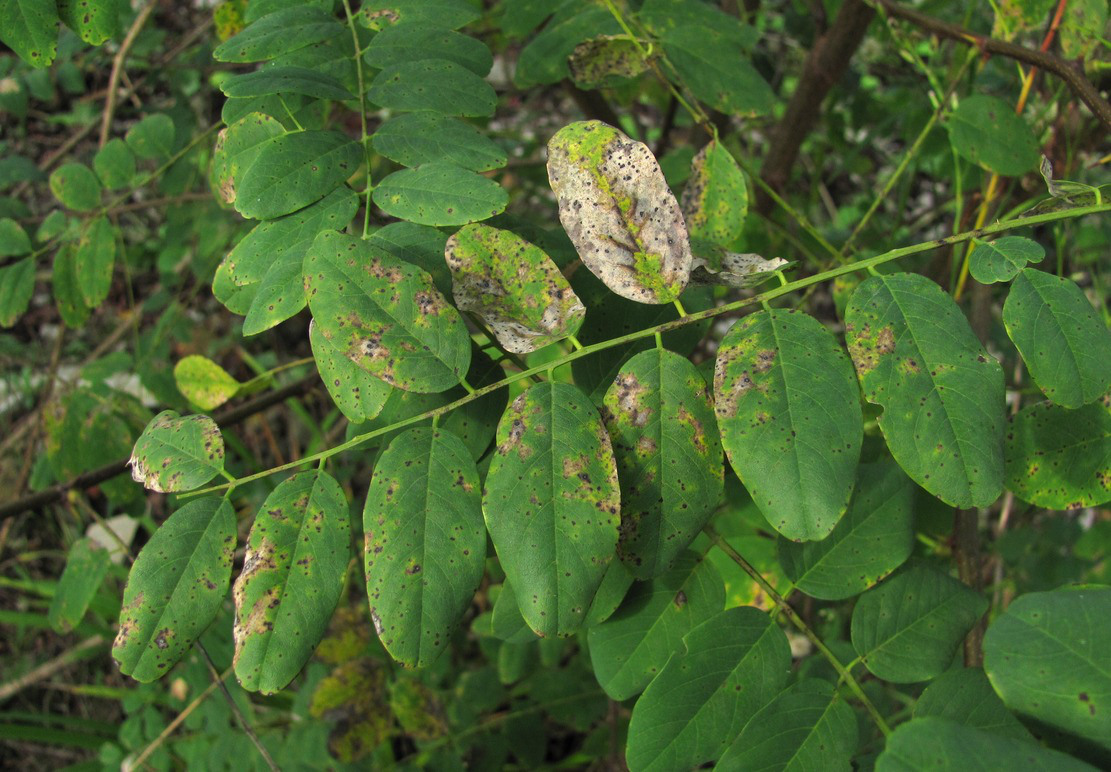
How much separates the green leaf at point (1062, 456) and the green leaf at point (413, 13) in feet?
2.89

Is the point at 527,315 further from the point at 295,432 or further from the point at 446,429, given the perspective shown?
the point at 295,432

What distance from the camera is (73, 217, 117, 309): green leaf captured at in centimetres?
160

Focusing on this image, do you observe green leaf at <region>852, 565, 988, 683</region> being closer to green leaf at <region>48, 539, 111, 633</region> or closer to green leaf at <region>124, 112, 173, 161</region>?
green leaf at <region>48, 539, 111, 633</region>

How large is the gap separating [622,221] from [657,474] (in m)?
0.27

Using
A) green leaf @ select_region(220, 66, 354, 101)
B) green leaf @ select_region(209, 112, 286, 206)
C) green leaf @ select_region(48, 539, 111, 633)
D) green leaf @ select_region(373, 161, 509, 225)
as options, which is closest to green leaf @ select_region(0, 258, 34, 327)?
green leaf @ select_region(48, 539, 111, 633)

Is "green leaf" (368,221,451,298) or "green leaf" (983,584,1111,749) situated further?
"green leaf" (368,221,451,298)

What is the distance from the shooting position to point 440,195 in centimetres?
99

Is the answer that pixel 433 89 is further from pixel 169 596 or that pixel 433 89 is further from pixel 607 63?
pixel 169 596

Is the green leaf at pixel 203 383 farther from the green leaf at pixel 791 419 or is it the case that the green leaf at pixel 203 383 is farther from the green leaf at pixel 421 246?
the green leaf at pixel 791 419

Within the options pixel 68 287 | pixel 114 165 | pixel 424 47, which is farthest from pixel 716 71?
pixel 68 287

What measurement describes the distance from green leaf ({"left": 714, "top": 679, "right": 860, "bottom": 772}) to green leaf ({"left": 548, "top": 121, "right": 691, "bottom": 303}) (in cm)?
42

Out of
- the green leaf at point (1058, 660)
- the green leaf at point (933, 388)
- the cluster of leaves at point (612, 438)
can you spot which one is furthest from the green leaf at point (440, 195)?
the green leaf at point (1058, 660)

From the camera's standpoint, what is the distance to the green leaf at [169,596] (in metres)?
0.85

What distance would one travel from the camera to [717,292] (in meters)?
1.43
